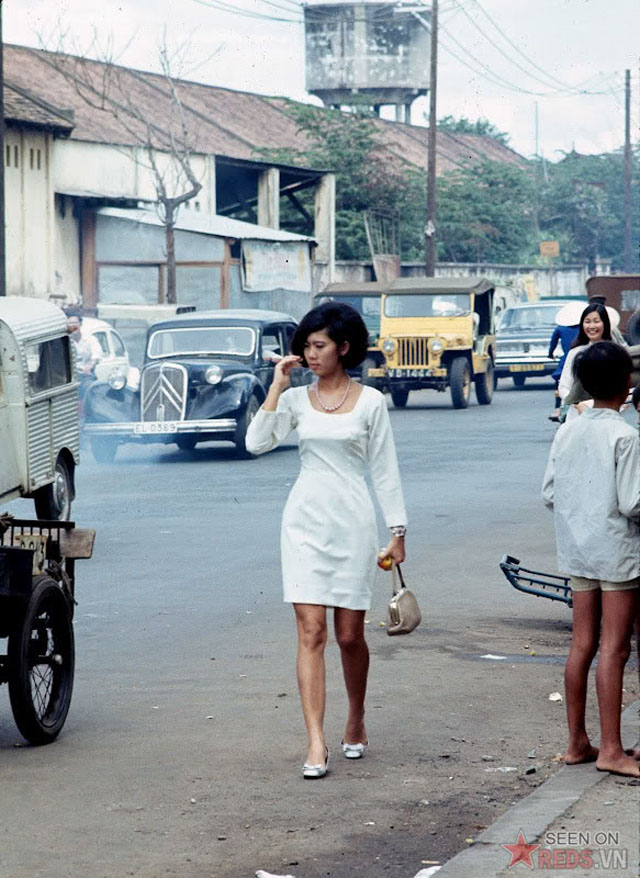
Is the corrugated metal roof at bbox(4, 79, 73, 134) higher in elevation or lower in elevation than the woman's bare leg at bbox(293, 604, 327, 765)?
higher

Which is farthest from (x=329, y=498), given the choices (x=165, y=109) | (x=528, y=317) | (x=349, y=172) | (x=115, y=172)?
(x=349, y=172)

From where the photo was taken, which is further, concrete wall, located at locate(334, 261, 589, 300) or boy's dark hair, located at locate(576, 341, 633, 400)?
concrete wall, located at locate(334, 261, 589, 300)

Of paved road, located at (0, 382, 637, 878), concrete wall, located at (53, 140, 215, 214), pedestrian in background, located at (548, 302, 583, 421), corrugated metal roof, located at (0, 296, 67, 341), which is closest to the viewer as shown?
paved road, located at (0, 382, 637, 878)

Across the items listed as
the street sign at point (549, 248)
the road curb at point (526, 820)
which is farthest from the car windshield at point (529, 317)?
the road curb at point (526, 820)

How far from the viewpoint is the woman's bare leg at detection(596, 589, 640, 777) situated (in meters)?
5.33

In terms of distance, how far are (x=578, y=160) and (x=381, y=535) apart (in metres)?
69.4

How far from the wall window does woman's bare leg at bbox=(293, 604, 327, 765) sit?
22.8 feet

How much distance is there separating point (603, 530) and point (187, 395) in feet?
47.3

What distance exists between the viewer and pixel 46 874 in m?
4.54

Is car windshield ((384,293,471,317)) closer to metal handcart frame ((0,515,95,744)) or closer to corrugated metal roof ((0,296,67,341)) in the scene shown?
corrugated metal roof ((0,296,67,341))

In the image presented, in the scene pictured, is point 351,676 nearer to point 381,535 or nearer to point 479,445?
point 381,535

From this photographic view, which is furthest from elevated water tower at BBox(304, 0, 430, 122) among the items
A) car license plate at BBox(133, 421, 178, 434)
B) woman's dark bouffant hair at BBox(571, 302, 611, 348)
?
woman's dark bouffant hair at BBox(571, 302, 611, 348)

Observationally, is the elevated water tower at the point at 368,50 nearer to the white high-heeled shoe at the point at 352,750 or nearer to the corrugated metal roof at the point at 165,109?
the corrugated metal roof at the point at 165,109

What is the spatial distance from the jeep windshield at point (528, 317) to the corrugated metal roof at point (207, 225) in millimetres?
6800
